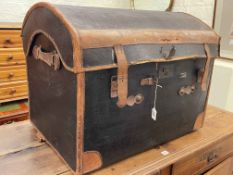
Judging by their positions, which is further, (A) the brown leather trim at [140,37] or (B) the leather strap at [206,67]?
(B) the leather strap at [206,67]

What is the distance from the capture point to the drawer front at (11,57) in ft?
5.69

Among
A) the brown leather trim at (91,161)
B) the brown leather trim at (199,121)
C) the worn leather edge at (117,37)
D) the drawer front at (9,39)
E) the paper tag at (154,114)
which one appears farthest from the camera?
the drawer front at (9,39)

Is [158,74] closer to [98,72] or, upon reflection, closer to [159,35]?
[159,35]

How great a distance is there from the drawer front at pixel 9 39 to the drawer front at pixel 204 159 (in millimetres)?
1378

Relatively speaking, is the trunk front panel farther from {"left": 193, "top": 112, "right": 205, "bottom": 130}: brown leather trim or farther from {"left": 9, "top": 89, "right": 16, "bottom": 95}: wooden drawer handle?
{"left": 9, "top": 89, "right": 16, "bottom": 95}: wooden drawer handle

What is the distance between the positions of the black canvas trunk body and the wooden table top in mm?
32

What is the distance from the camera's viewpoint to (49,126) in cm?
86

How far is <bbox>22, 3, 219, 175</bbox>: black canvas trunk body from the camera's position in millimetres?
675

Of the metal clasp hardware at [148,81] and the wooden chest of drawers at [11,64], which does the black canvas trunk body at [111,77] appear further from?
the wooden chest of drawers at [11,64]

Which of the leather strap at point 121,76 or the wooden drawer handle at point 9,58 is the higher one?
the leather strap at point 121,76

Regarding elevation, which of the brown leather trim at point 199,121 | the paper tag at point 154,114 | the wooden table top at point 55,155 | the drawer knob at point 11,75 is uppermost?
the paper tag at point 154,114

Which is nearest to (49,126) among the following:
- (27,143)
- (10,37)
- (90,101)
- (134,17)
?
(27,143)

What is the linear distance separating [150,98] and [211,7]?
1129mm

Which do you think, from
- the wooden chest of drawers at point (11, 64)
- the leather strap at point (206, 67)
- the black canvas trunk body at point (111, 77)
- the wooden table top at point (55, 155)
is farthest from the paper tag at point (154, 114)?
the wooden chest of drawers at point (11, 64)
